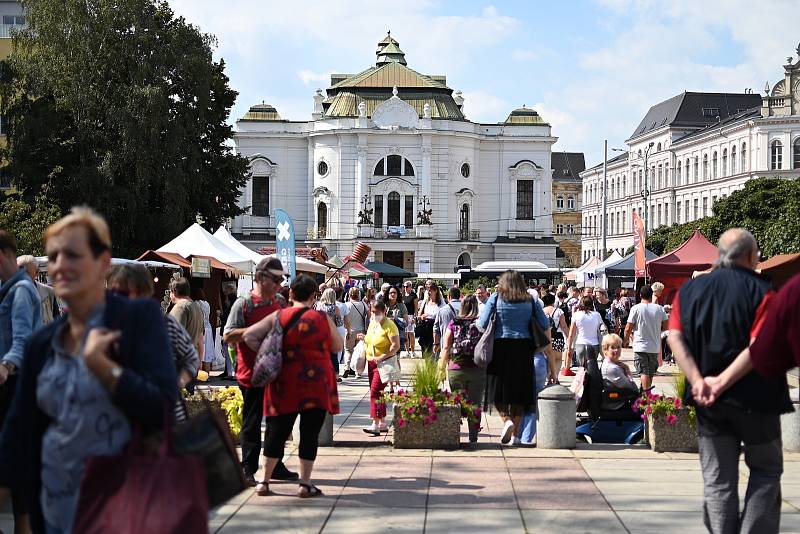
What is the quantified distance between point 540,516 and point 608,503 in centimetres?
69

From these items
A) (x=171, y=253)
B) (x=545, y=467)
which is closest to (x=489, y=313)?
(x=545, y=467)

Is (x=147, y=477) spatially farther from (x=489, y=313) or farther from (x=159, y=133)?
(x=159, y=133)

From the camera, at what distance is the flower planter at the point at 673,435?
11.1 m

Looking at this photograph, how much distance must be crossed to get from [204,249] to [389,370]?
32.7ft

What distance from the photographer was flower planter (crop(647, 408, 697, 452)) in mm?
11078

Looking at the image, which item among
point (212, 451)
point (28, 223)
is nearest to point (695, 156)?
point (28, 223)

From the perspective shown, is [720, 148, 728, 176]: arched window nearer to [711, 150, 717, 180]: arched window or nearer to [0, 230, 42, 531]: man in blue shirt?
[711, 150, 717, 180]: arched window

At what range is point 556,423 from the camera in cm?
1138

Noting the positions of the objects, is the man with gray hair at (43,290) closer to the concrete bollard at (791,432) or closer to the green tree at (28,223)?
the concrete bollard at (791,432)

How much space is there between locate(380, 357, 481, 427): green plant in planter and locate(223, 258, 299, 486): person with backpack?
1987 mm

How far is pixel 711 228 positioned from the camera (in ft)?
199

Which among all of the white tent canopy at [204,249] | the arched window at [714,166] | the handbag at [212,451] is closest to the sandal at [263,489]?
the handbag at [212,451]

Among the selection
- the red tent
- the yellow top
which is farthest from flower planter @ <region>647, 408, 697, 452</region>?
the red tent

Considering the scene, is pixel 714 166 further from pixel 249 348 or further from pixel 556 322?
pixel 249 348
